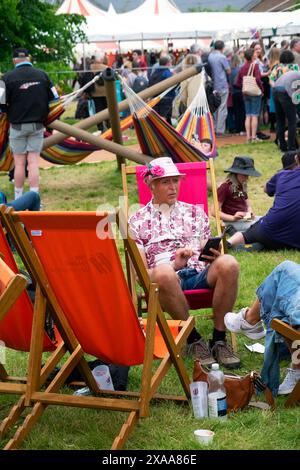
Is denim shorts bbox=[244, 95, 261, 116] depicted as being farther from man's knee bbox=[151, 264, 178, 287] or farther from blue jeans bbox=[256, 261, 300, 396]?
blue jeans bbox=[256, 261, 300, 396]

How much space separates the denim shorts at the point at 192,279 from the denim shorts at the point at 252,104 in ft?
32.1

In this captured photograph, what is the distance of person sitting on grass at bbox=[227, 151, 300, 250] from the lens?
6.80 meters

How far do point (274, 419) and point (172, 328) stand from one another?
0.80 m

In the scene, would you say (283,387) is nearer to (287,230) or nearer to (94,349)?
(94,349)

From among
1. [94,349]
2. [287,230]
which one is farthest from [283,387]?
[287,230]

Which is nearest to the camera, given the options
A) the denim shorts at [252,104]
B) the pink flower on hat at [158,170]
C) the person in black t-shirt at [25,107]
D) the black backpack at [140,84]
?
the pink flower on hat at [158,170]

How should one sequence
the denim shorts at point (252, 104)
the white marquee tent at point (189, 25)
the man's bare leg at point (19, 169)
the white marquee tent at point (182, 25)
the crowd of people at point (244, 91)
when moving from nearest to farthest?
the man's bare leg at point (19, 169)
the crowd of people at point (244, 91)
the denim shorts at point (252, 104)
the white marquee tent at point (189, 25)
the white marquee tent at point (182, 25)

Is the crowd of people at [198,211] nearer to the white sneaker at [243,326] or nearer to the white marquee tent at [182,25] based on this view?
the white sneaker at [243,326]

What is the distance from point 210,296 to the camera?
4668 mm

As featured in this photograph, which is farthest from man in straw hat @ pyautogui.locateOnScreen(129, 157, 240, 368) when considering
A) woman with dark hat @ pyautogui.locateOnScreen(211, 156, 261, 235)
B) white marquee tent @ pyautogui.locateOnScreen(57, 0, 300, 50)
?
white marquee tent @ pyautogui.locateOnScreen(57, 0, 300, 50)

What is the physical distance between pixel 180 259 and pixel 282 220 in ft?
7.38

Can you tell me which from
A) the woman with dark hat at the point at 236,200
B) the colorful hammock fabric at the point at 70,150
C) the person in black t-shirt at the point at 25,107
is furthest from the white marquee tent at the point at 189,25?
the woman with dark hat at the point at 236,200

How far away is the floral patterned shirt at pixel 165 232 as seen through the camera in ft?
16.4

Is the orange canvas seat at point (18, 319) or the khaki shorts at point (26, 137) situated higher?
the orange canvas seat at point (18, 319)
